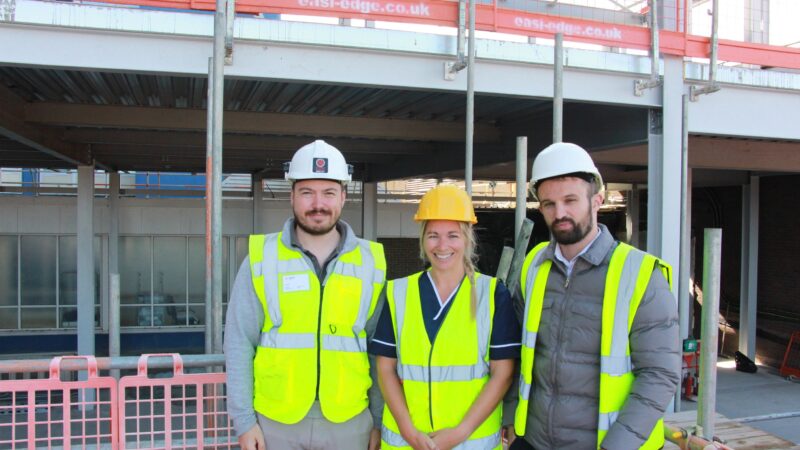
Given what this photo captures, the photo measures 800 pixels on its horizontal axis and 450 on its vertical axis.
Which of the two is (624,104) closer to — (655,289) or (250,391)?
(655,289)

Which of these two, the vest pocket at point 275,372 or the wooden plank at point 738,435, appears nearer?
the vest pocket at point 275,372

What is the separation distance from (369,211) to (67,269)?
26.6 ft

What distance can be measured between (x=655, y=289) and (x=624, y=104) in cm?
416

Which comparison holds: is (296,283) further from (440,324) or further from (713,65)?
(713,65)

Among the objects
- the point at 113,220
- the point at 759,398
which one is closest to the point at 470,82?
the point at 759,398

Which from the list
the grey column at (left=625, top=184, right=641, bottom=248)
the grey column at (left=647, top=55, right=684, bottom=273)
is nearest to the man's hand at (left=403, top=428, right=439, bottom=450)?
the grey column at (left=647, top=55, right=684, bottom=273)

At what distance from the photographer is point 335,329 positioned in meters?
2.55

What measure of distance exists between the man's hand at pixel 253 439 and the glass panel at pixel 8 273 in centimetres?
1581

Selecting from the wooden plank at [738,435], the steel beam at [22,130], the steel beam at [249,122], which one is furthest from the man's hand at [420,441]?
the steel beam at [22,130]

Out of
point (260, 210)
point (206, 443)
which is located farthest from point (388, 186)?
point (206, 443)

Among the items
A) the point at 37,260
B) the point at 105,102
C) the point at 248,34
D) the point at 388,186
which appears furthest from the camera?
the point at 388,186

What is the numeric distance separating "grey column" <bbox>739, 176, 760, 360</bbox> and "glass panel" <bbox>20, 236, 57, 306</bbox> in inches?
662

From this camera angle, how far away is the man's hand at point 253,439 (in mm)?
2514

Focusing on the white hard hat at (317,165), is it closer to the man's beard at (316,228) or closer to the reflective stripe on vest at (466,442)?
the man's beard at (316,228)
